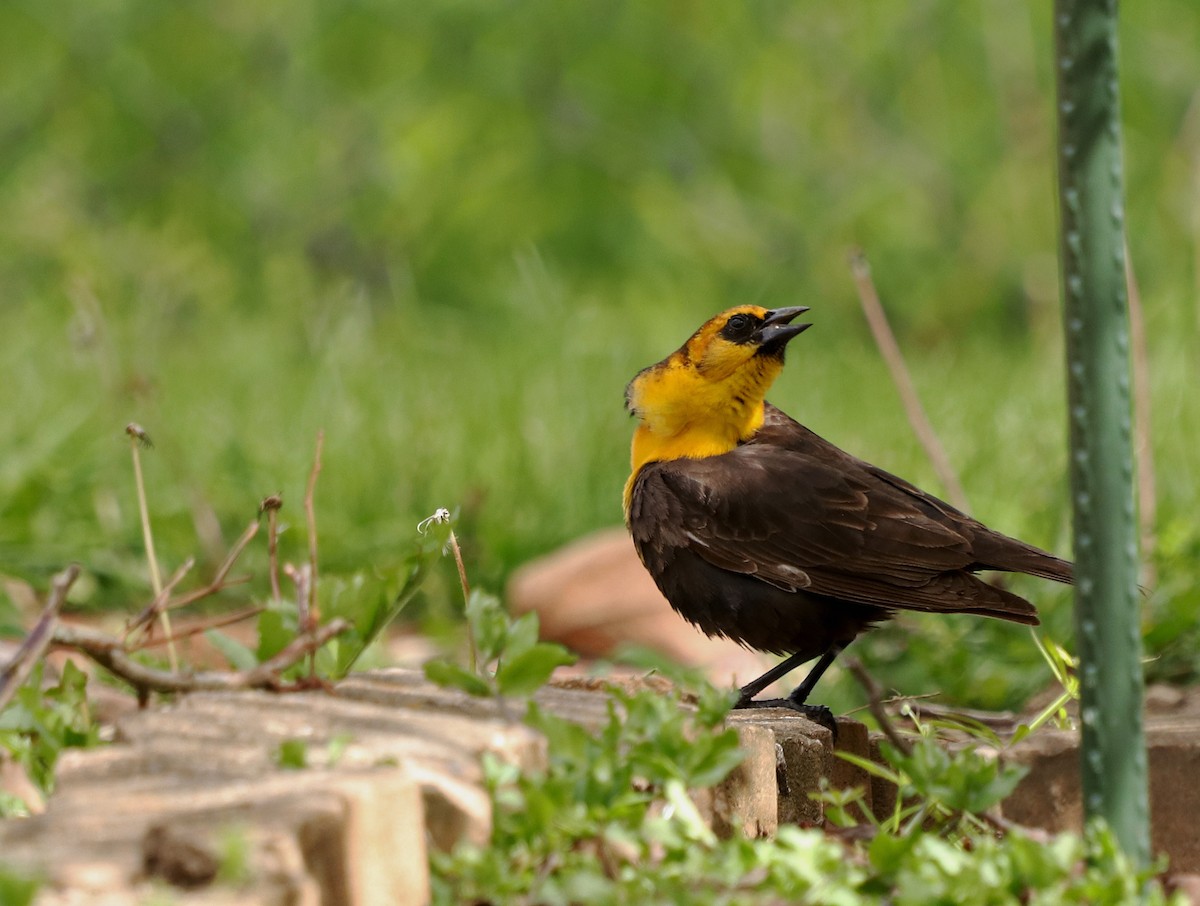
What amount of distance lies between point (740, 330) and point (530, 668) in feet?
5.61

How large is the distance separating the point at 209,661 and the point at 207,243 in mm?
4703

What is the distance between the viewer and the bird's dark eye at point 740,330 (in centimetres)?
381

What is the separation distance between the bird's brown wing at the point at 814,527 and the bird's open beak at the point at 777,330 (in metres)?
0.23

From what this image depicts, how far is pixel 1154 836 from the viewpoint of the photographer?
2.62 metres

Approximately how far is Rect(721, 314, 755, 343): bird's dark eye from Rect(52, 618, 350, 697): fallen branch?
5.49ft

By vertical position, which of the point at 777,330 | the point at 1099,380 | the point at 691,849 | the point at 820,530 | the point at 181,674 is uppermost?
the point at 777,330

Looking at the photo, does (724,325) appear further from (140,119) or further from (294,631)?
(140,119)

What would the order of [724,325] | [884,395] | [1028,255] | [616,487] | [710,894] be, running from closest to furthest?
[710,894], [724,325], [616,487], [884,395], [1028,255]

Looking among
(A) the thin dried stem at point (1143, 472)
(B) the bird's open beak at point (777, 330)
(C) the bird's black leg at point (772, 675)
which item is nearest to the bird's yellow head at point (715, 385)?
(B) the bird's open beak at point (777, 330)

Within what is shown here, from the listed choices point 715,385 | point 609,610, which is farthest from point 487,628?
point 609,610

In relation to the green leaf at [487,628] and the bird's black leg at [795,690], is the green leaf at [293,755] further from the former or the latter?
the bird's black leg at [795,690]

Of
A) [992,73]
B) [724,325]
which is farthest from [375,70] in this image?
[724,325]

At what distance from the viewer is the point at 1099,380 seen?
1.91 meters

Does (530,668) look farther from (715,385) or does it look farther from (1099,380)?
(715,385)
